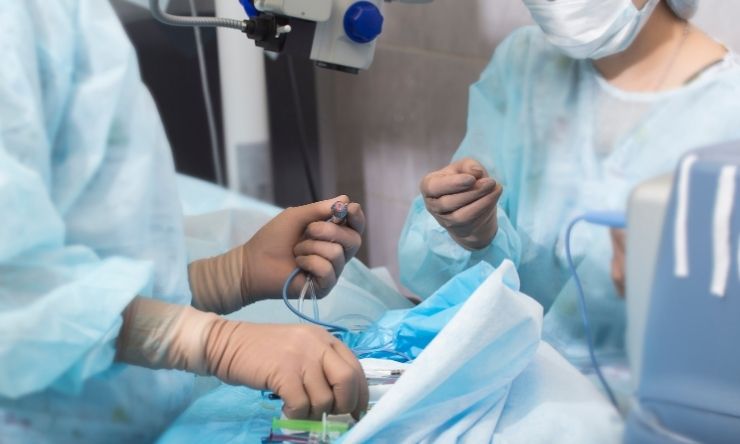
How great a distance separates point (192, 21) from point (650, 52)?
480 millimetres

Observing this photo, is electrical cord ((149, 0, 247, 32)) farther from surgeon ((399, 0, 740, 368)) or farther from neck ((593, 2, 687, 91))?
Answer: neck ((593, 2, 687, 91))

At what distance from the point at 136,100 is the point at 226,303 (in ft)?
0.98

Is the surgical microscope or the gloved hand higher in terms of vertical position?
the surgical microscope

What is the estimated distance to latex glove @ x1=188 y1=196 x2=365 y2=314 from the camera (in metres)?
0.85

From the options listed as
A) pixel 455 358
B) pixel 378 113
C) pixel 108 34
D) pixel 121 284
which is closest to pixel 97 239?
pixel 121 284

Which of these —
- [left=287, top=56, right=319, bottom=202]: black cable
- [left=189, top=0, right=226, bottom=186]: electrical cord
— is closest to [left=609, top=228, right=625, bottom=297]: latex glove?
[left=287, top=56, right=319, bottom=202]: black cable

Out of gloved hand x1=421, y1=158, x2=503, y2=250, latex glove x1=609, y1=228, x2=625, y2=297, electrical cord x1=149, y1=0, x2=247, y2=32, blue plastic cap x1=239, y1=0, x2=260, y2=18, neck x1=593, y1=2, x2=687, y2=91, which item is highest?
blue plastic cap x1=239, y1=0, x2=260, y2=18

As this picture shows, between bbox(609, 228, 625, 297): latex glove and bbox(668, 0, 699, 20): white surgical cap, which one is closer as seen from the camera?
bbox(609, 228, 625, 297): latex glove

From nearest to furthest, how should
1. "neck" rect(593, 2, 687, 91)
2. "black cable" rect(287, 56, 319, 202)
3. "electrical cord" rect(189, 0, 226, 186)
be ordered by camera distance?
1. "neck" rect(593, 2, 687, 91)
2. "black cable" rect(287, 56, 319, 202)
3. "electrical cord" rect(189, 0, 226, 186)

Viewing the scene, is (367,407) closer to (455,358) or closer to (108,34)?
(455,358)

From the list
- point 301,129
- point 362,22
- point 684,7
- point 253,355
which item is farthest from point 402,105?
point 253,355

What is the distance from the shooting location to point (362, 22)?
839mm

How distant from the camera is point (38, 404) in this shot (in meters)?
0.65

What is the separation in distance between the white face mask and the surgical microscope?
0.17 meters
